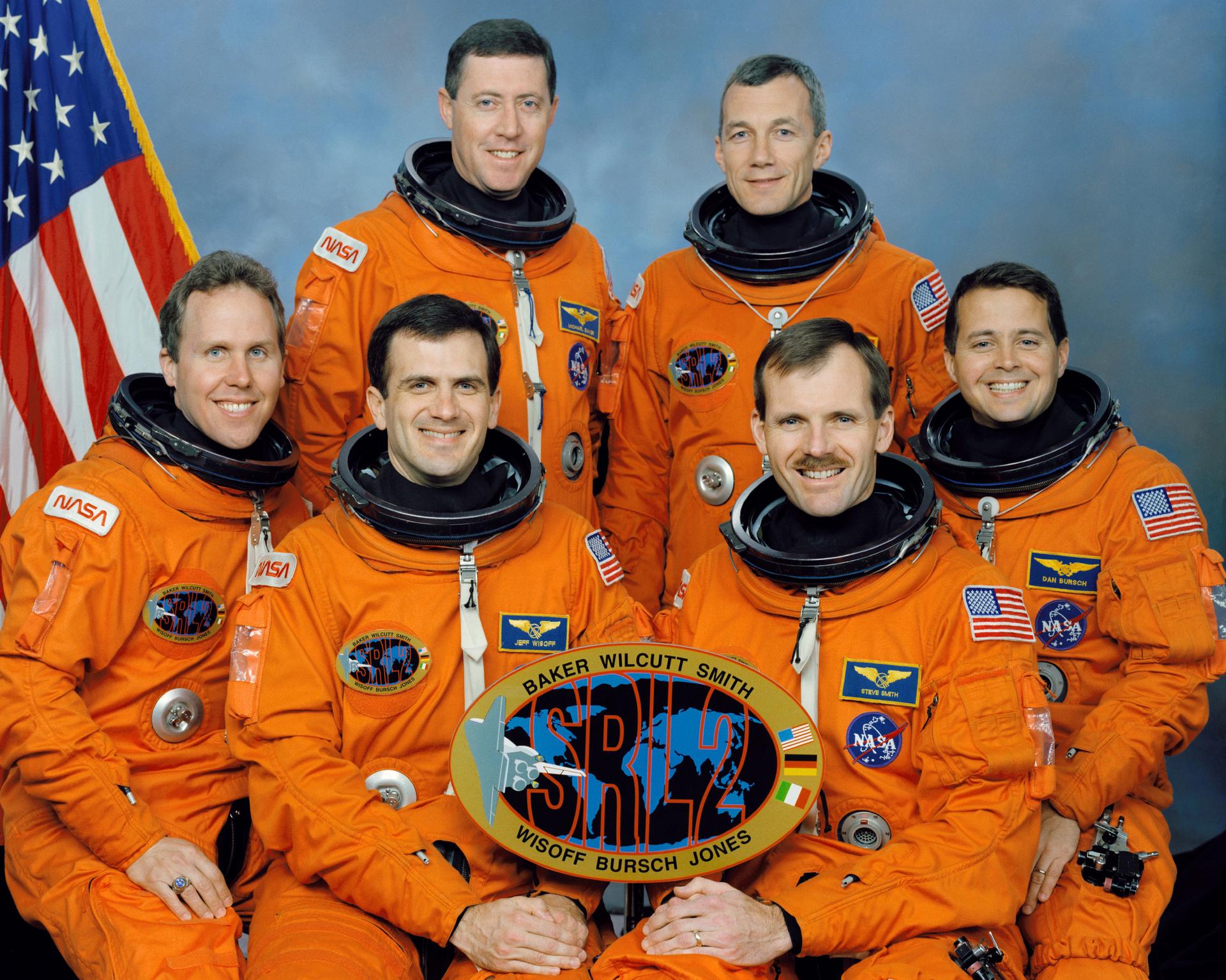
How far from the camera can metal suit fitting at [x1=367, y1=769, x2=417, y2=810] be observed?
2.70 m

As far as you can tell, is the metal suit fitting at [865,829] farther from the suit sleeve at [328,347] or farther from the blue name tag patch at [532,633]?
the suit sleeve at [328,347]

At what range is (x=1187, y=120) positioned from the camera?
4.97 meters

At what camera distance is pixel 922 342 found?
11.8 ft

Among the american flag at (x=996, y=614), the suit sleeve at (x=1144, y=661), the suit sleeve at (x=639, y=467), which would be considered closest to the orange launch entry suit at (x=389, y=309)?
the suit sleeve at (x=639, y=467)

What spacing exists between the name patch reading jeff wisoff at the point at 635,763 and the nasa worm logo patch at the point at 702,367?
125 centimetres

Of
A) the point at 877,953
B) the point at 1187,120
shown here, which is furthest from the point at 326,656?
the point at 1187,120

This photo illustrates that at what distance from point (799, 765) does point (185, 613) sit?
54.0 inches

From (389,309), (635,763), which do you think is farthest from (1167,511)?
(389,309)

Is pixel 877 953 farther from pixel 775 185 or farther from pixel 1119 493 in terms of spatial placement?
pixel 775 185

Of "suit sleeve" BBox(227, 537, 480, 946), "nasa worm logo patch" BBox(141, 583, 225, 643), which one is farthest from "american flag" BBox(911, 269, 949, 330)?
"nasa worm logo patch" BBox(141, 583, 225, 643)

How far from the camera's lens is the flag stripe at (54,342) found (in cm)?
404

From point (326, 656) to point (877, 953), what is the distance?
120 centimetres

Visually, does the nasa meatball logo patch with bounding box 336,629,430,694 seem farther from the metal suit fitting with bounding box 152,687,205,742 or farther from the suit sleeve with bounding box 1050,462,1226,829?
the suit sleeve with bounding box 1050,462,1226,829

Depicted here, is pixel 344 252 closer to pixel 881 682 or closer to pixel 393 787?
pixel 393 787
